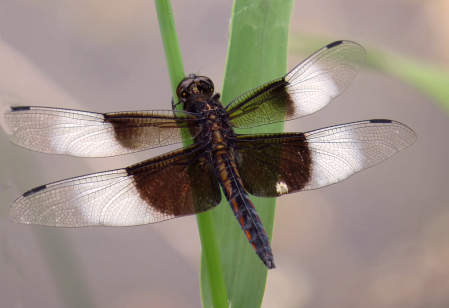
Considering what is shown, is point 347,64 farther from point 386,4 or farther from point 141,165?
point 386,4

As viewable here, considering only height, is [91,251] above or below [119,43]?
below

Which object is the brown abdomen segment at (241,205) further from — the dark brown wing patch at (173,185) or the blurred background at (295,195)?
the blurred background at (295,195)

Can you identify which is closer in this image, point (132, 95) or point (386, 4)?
point (132, 95)

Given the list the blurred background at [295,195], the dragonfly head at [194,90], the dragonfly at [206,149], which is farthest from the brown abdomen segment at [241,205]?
the blurred background at [295,195]

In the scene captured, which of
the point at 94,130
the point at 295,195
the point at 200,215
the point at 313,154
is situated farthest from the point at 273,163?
the point at 295,195

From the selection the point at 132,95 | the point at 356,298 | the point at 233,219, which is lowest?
the point at 356,298

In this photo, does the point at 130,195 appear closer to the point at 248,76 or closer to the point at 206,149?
the point at 206,149

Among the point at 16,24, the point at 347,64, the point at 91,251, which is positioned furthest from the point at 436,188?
the point at 16,24
